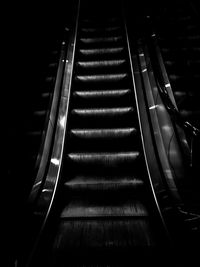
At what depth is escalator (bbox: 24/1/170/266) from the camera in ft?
7.95

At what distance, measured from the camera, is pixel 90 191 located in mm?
3121

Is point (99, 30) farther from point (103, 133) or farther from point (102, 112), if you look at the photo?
point (103, 133)

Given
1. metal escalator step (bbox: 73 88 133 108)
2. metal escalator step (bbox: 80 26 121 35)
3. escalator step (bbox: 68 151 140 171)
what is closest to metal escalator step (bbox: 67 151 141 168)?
escalator step (bbox: 68 151 140 171)

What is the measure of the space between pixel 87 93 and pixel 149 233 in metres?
2.70

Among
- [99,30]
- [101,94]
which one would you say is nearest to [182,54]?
[101,94]

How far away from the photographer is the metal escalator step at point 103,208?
2.81 m

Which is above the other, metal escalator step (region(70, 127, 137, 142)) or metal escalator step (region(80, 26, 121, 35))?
metal escalator step (region(80, 26, 121, 35))

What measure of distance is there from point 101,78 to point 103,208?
8.77 feet

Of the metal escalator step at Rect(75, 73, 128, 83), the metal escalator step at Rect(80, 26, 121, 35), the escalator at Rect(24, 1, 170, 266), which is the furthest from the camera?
the metal escalator step at Rect(80, 26, 121, 35)

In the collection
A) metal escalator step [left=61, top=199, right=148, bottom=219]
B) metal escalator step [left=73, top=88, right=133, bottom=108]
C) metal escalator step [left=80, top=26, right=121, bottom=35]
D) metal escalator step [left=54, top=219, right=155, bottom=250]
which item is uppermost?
metal escalator step [left=80, top=26, right=121, bottom=35]

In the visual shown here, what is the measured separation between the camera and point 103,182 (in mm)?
3213

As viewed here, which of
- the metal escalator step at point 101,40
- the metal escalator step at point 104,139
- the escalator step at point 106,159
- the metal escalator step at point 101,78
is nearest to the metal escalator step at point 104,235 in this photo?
the escalator step at point 106,159

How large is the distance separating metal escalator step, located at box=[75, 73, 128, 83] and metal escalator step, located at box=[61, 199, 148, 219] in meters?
2.50

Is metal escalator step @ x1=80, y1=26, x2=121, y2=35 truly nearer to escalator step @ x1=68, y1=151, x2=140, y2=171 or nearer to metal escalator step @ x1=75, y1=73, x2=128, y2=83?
metal escalator step @ x1=75, y1=73, x2=128, y2=83
